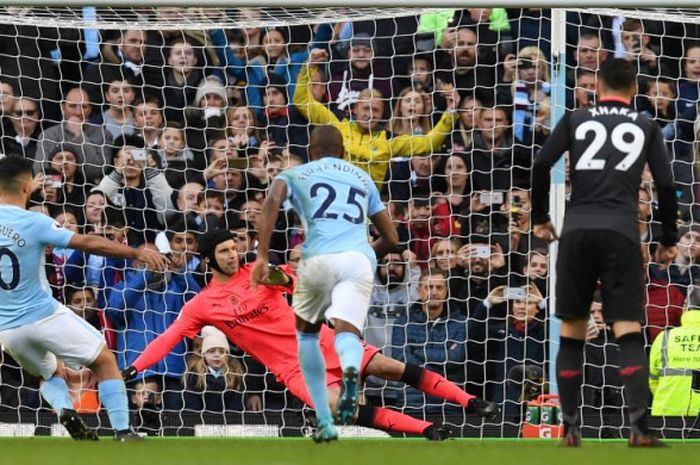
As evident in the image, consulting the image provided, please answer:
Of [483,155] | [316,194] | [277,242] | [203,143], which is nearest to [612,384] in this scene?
[483,155]

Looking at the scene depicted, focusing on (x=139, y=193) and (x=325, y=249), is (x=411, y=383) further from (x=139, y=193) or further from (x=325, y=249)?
(x=139, y=193)

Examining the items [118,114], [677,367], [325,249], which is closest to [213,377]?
[118,114]

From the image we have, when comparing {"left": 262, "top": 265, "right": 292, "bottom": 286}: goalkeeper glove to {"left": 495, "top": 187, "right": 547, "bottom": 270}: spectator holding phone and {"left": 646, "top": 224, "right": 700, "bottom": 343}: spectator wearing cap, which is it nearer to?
{"left": 495, "top": 187, "right": 547, "bottom": 270}: spectator holding phone

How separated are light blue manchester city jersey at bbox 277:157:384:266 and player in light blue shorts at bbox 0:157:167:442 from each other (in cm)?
189

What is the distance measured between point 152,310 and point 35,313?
12.1 feet

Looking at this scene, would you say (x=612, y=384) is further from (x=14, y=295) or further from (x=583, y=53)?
(x=14, y=295)

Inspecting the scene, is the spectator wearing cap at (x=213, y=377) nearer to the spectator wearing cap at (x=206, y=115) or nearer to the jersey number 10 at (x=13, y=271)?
the spectator wearing cap at (x=206, y=115)

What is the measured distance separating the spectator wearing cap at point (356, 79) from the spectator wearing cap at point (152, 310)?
2.05 m

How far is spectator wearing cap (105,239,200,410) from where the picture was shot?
46.1ft

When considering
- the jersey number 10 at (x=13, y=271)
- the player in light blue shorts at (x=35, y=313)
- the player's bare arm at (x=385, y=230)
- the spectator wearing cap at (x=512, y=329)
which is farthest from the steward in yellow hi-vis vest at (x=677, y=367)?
the jersey number 10 at (x=13, y=271)

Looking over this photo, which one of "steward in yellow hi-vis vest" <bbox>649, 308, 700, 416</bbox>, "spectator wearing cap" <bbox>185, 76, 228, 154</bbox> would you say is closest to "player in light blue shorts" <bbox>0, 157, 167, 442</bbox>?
"spectator wearing cap" <bbox>185, 76, 228, 154</bbox>

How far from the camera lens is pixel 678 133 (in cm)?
1442

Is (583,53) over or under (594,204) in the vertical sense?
over

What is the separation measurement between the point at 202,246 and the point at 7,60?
12.9ft
